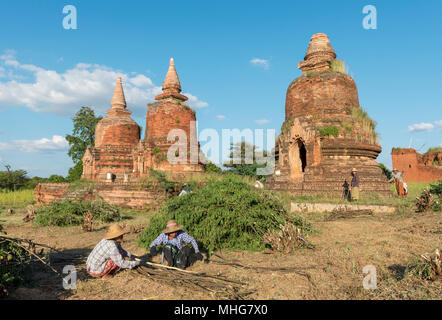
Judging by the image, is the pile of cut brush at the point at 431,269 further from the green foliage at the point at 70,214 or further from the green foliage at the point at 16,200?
the green foliage at the point at 16,200

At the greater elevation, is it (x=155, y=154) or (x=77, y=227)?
(x=155, y=154)

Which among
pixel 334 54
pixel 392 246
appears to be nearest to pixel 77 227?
pixel 392 246

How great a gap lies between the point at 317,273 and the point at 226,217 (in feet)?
6.84

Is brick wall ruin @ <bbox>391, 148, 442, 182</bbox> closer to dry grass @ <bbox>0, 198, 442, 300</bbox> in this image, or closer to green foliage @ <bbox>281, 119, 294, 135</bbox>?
green foliage @ <bbox>281, 119, 294, 135</bbox>

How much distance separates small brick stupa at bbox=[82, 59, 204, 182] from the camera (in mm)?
17297

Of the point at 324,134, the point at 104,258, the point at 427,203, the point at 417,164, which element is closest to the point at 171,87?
the point at 324,134

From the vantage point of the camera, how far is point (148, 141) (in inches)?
697

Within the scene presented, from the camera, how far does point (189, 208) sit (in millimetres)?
5688

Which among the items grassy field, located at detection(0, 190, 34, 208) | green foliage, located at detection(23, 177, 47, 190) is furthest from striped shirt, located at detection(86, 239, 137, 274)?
green foliage, located at detection(23, 177, 47, 190)

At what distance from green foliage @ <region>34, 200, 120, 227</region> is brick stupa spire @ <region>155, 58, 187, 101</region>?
10.9 m

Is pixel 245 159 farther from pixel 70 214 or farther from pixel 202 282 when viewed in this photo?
pixel 202 282

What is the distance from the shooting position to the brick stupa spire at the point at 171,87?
18.8m
